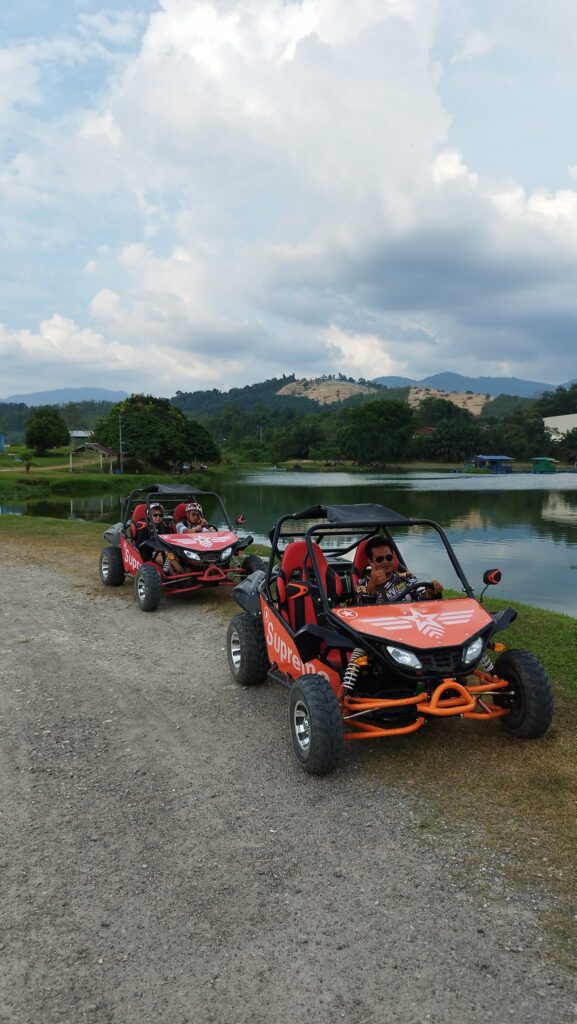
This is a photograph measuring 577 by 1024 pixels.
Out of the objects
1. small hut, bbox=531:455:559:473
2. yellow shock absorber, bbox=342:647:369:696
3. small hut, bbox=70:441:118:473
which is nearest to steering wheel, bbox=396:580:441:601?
yellow shock absorber, bbox=342:647:369:696

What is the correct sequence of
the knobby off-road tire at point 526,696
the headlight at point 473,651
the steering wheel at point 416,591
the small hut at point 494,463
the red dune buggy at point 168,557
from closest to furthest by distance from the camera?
1. the headlight at point 473,651
2. the knobby off-road tire at point 526,696
3. the steering wheel at point 416,591
4. the red dune buggy at point 168,557
5. the small hut at point 494,463

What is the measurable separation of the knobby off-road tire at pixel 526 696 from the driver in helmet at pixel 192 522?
756 cm

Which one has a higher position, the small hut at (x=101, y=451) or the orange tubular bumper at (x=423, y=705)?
the small hut at (x=101, y=451)

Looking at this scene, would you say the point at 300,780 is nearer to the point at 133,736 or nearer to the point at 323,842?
the point at 323,842

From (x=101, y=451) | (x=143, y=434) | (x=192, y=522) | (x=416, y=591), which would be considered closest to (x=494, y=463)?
(x=143, y=434)

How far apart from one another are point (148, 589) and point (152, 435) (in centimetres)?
7266

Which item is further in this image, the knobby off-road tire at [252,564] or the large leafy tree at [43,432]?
the large leafy tree at [43,432]

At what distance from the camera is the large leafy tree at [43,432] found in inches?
3711

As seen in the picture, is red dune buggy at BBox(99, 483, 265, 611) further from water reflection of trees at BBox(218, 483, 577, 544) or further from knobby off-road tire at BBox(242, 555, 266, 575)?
water reflection of trees at BBox(218, 483, 577, 544)

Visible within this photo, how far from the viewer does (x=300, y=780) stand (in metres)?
5.07

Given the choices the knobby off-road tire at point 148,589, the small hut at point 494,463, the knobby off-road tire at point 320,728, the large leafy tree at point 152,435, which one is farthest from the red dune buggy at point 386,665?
the small hut at point 494,463

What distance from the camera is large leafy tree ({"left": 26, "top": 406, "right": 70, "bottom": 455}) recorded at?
94.2m

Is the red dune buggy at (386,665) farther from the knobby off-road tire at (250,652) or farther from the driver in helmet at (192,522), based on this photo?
the driver in helmet at (192,522)

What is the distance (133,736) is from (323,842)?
241 centimetres
